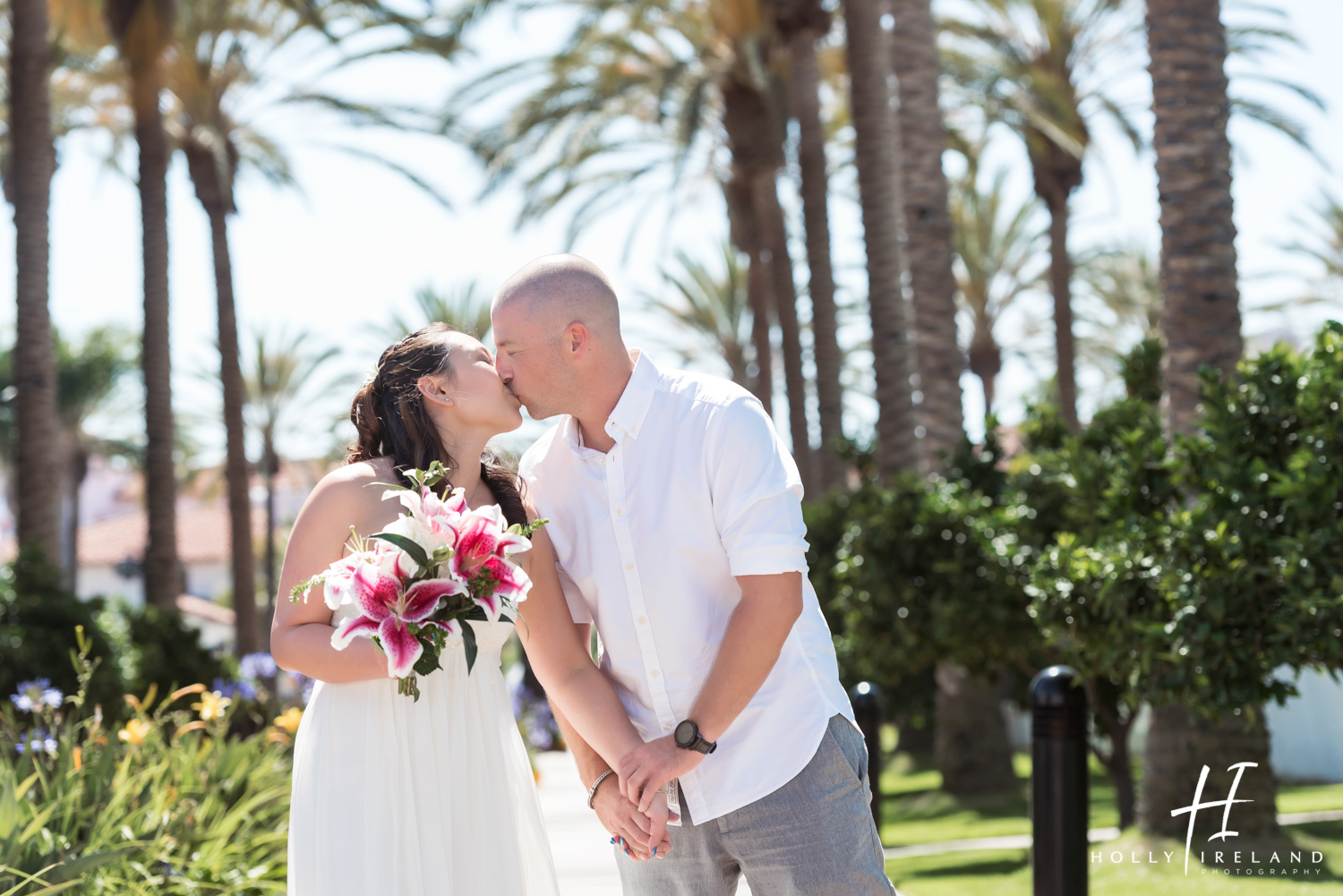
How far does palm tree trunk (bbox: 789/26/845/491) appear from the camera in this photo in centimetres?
1504

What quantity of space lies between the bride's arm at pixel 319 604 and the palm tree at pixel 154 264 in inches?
485

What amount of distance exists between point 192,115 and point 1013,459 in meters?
13.7

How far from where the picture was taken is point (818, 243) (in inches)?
606

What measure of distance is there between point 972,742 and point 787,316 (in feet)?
27.7

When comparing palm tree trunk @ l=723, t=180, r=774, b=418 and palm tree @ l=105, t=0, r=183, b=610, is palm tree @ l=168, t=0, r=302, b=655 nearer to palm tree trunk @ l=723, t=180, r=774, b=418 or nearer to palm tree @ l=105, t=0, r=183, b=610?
palm tree @ l=105, t=0, r=183, b=610

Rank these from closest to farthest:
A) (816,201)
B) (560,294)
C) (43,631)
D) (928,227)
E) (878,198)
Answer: (560,294) < (43,631) < (928,227) < (878,198) < (816,201)

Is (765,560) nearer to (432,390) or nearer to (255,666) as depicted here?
(432,390)

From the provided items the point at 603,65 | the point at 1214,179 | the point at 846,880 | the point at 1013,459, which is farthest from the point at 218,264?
the point at 846,880

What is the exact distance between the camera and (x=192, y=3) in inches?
643

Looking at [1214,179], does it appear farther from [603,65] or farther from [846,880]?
[603,65]

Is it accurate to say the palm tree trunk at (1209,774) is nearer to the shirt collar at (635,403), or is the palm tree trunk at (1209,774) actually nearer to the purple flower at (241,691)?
the shirt collar at (635,403)

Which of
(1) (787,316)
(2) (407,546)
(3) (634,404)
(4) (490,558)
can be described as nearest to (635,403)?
(3) (634,404)

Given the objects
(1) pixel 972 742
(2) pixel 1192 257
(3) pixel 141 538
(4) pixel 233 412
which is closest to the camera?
(2) pixel 1192 257

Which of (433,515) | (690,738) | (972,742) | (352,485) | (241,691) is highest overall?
(352,485)
